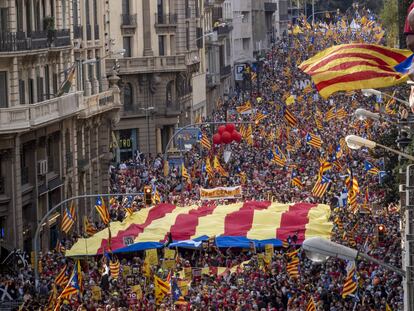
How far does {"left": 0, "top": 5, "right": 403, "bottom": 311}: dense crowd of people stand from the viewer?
1805 inches

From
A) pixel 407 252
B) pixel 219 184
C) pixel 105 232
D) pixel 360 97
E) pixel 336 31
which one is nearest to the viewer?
pixel 407 252

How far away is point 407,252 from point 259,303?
62.4 ft

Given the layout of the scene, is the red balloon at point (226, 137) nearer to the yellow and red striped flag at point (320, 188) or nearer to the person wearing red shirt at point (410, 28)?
the yellow and red striped flag at point (320, 188)

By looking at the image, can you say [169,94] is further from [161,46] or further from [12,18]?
[12,18]

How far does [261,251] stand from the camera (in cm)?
5653

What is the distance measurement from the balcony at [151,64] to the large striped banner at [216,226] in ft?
113

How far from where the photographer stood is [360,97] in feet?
381

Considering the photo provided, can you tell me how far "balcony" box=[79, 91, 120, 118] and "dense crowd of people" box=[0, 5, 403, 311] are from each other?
3620 millimetres

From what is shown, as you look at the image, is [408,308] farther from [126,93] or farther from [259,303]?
[126,93]

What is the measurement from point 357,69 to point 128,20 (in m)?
66.7

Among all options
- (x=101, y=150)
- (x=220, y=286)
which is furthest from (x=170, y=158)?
(x=220, y=286)

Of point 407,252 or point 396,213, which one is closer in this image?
point 407,252

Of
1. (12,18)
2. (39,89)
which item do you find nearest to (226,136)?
(39,89)

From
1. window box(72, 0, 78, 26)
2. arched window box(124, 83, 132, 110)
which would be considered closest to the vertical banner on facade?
window box(72, 0, 78, 26)
